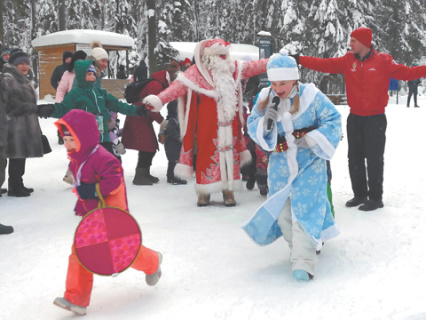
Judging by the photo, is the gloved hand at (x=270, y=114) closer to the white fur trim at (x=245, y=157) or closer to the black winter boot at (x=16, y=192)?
the white fur trim at (x=245, y=157)

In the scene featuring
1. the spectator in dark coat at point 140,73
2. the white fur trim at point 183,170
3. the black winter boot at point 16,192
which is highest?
the spectator in dark coat at point 140,73

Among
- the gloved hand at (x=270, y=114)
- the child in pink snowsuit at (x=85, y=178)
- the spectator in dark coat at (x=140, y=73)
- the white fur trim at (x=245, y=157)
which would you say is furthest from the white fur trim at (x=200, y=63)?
the child in pink snowsuit at (x=85, y=178)

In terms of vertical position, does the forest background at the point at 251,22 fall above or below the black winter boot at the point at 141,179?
above

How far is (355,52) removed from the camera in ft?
19.4

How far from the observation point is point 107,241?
3379 millimetres

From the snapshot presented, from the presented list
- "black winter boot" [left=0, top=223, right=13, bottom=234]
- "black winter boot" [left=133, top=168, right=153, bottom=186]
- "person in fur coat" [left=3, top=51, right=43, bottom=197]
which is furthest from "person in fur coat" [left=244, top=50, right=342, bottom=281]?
"black winter boot" [left=133, top=168, right=153, bottom=186]

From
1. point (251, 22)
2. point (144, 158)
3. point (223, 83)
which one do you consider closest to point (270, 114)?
point (223, 83)

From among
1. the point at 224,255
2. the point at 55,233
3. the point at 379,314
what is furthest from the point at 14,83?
the point at 379,314

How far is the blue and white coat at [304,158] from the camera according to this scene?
3977 millimetres

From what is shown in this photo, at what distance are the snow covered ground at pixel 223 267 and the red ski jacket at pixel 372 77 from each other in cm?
123

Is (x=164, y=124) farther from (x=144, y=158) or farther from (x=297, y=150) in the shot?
(x=297, y=150)

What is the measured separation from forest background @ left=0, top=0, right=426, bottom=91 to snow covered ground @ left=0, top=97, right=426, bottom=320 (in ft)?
55.3

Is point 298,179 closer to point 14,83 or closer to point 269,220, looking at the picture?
point 269,220

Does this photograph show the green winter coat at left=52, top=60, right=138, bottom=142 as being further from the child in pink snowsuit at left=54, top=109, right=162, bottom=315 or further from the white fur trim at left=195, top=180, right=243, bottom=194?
the child in pink snowsuit at left=54, top=109, right=162, bottom=315
